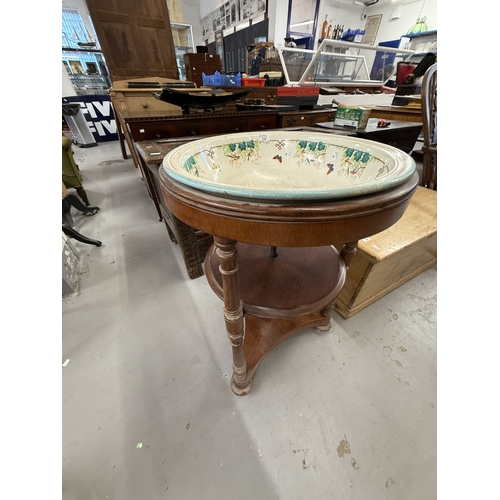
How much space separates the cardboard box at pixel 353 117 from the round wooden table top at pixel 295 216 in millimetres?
1256

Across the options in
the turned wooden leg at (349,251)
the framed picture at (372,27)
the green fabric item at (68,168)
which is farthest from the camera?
the framed picture at (372,27)

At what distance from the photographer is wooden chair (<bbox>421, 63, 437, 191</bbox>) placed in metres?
1.01

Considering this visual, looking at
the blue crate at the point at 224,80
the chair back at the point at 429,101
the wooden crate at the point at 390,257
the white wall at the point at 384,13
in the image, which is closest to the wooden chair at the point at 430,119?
the chair back at the point at 429,101

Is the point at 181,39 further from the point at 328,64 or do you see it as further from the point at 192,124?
the point at 192,124

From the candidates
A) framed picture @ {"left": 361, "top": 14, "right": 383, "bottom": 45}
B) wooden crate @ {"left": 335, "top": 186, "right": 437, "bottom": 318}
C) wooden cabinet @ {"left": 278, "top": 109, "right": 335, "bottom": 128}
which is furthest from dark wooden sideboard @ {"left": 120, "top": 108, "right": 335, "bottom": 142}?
framed picture @ {"left": 361, "top": 14, "right": 383, "bottom": 45}

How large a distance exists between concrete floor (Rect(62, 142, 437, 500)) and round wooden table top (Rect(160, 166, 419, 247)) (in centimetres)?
67

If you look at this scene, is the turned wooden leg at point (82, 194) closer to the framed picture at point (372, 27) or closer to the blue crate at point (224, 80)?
the blue crate at point (224, 80)

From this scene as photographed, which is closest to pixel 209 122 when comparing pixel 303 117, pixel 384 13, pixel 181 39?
pixel 303 117

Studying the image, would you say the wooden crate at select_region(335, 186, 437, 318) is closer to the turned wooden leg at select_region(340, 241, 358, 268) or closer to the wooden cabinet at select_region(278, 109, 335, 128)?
the turned wooden leg at select_region(340, 241, 358, 268)

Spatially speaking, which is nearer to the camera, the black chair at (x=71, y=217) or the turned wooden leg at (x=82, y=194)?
the black chair at (x=71, y=217)

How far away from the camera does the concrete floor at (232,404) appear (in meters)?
0.59
